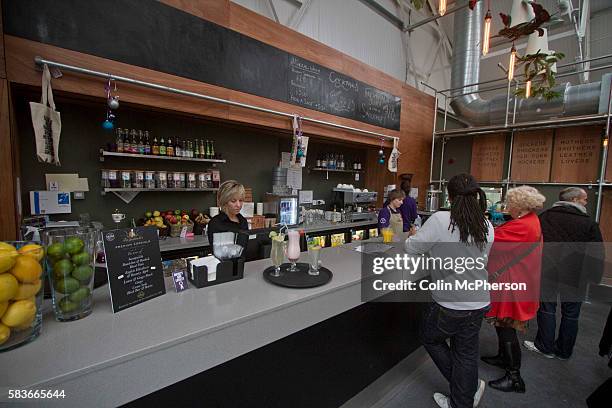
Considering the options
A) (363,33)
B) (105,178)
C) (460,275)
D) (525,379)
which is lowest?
(525,379)

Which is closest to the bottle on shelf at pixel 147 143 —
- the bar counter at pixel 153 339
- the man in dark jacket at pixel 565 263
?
the bar counter at pixel 153 339

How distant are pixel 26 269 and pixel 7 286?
60 millimetres

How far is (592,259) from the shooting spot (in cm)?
259

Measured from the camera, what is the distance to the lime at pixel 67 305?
0.88 meters

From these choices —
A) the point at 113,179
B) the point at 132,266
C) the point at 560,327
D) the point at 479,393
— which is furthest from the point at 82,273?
the point at 560,327

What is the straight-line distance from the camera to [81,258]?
89cm

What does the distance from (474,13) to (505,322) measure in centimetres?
531

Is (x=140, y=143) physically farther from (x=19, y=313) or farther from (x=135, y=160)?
(x=19, y=313)

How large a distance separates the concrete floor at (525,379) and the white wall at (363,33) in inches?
176

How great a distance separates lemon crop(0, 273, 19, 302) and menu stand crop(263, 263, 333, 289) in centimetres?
86

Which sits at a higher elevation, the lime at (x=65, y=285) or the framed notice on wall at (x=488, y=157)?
the framed notice on wall at (x=488, y=157)

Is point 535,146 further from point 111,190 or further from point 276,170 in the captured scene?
point 111,190

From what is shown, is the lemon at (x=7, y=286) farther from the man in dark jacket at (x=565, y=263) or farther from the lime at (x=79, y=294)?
the man in dark jacket at (x=565, y=263)

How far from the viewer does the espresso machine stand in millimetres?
4261
